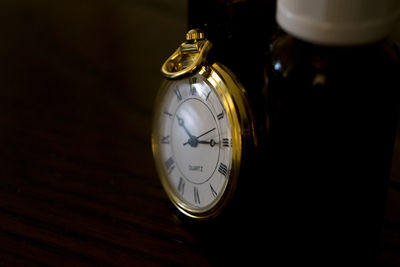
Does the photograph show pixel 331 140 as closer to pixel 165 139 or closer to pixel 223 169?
pixel 223 169

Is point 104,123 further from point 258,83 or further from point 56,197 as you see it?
point 258,83

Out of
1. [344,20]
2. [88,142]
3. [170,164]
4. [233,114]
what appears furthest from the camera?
[88,142]

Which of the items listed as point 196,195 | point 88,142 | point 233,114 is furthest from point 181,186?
point 88,142

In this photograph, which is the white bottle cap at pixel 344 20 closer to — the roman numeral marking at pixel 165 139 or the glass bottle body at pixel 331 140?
the glass bottle body at pixel 331 140

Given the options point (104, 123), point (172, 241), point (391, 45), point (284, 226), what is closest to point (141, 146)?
point (104, 123)

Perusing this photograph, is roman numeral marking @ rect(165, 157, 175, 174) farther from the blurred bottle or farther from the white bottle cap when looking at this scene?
the white bottle cap

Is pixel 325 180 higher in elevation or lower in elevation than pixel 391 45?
lower
